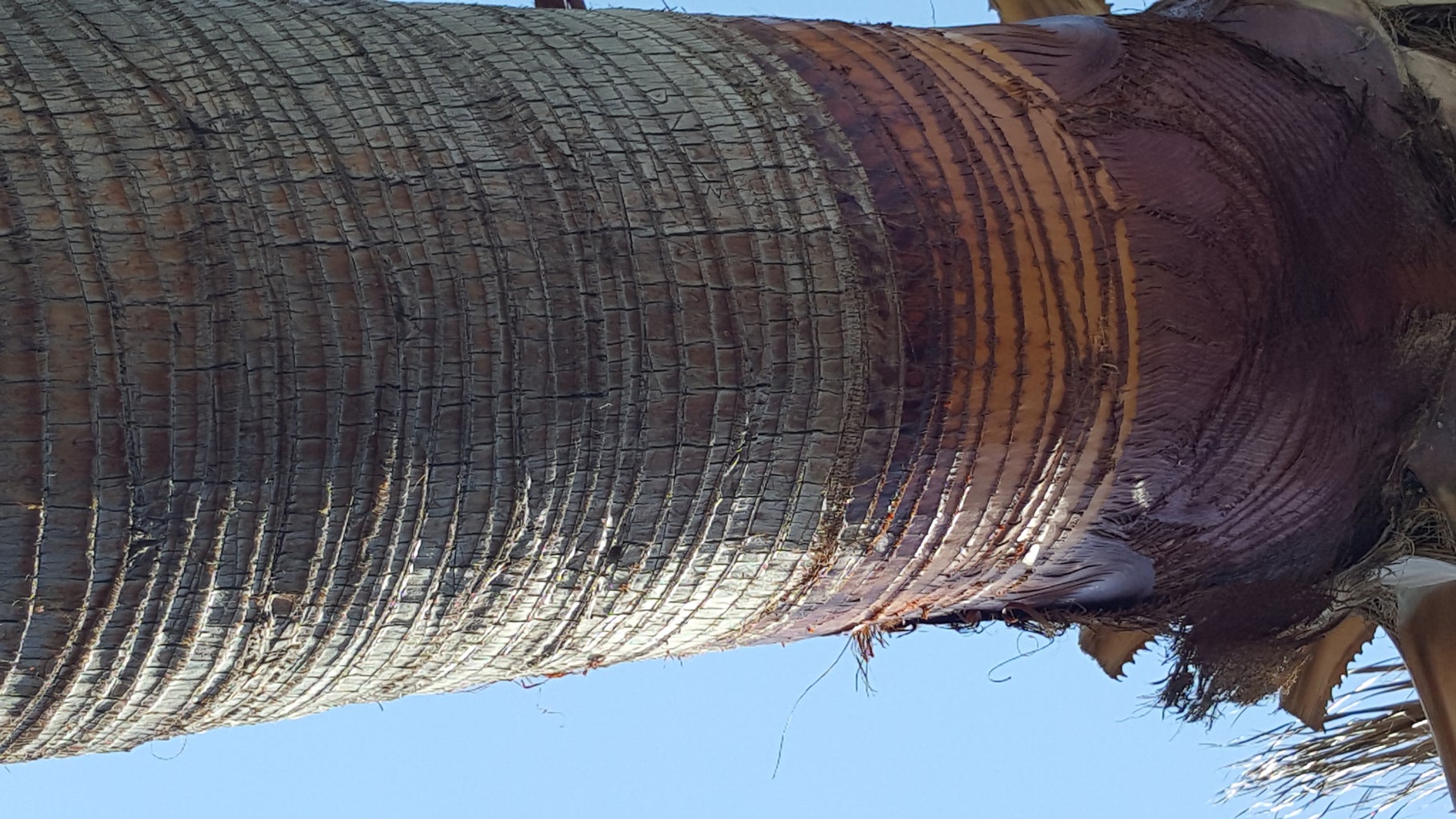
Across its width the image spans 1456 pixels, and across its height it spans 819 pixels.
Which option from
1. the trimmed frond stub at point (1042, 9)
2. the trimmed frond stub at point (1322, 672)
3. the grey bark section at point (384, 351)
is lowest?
the trimmed frond stub at point (1322, 672)

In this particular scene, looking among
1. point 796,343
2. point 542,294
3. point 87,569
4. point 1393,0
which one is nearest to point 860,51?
point 796,343

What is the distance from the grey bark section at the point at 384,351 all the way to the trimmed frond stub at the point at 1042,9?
40.0 inches

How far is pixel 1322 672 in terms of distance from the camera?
338 centimetres

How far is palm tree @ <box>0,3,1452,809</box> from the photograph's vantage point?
1.65m

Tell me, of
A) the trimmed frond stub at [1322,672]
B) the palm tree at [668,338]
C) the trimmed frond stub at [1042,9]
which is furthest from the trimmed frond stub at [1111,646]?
the trimmed frond stub at [1042,9]

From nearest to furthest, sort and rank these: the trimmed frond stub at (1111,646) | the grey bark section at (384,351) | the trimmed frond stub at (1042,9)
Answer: the grey bark section at (384,351) → the trimmed frond stub at (1042,9) → the trimmed frond stub at (1111,646)

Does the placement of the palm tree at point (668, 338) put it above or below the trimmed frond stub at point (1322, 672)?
above

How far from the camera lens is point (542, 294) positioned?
1.80m

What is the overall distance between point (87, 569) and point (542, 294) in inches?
24.2

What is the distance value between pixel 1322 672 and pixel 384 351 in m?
2.55

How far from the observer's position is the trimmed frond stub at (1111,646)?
3277 mm

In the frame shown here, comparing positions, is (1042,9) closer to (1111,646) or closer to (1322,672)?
(1111,646)

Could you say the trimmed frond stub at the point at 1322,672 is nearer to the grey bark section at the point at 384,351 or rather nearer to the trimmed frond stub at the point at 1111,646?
the trimmed frond stub at the point at 1111,646

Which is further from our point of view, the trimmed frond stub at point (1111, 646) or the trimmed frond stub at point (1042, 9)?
the trimmed frond stub at point (1111, 646)
